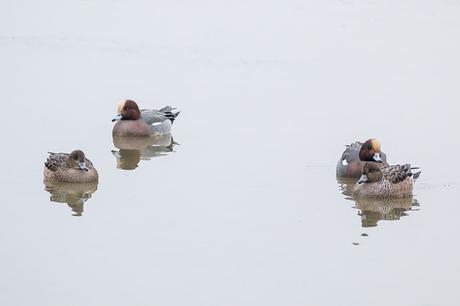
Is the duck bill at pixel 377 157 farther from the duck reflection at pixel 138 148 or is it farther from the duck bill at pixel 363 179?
the duck reflection at pixel 138 148

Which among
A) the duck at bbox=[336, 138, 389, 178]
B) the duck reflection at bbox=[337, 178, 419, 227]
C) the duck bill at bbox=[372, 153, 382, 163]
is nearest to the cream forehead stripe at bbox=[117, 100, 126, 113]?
the duck at bbox=[336, 138, 389, 178]

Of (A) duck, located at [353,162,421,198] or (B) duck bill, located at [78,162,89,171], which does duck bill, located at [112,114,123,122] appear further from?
(A) duck, located at [353,162,421,198]

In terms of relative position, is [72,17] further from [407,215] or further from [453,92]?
[407,215]

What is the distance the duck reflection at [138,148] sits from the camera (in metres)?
15.4

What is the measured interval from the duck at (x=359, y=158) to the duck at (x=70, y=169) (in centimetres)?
334

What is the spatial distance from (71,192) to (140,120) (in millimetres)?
3679

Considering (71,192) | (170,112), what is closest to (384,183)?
(71,192)

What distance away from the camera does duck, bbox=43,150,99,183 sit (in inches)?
543

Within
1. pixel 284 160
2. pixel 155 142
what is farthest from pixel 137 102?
pixel 284 160

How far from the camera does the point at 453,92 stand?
1833 centimetres

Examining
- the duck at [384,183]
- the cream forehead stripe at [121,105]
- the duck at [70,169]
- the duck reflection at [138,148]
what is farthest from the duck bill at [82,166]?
the duck at [384,183]

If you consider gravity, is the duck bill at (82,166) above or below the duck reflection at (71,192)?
above

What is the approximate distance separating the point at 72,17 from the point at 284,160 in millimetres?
9863

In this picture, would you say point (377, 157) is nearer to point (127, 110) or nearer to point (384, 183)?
point (384, 183)
